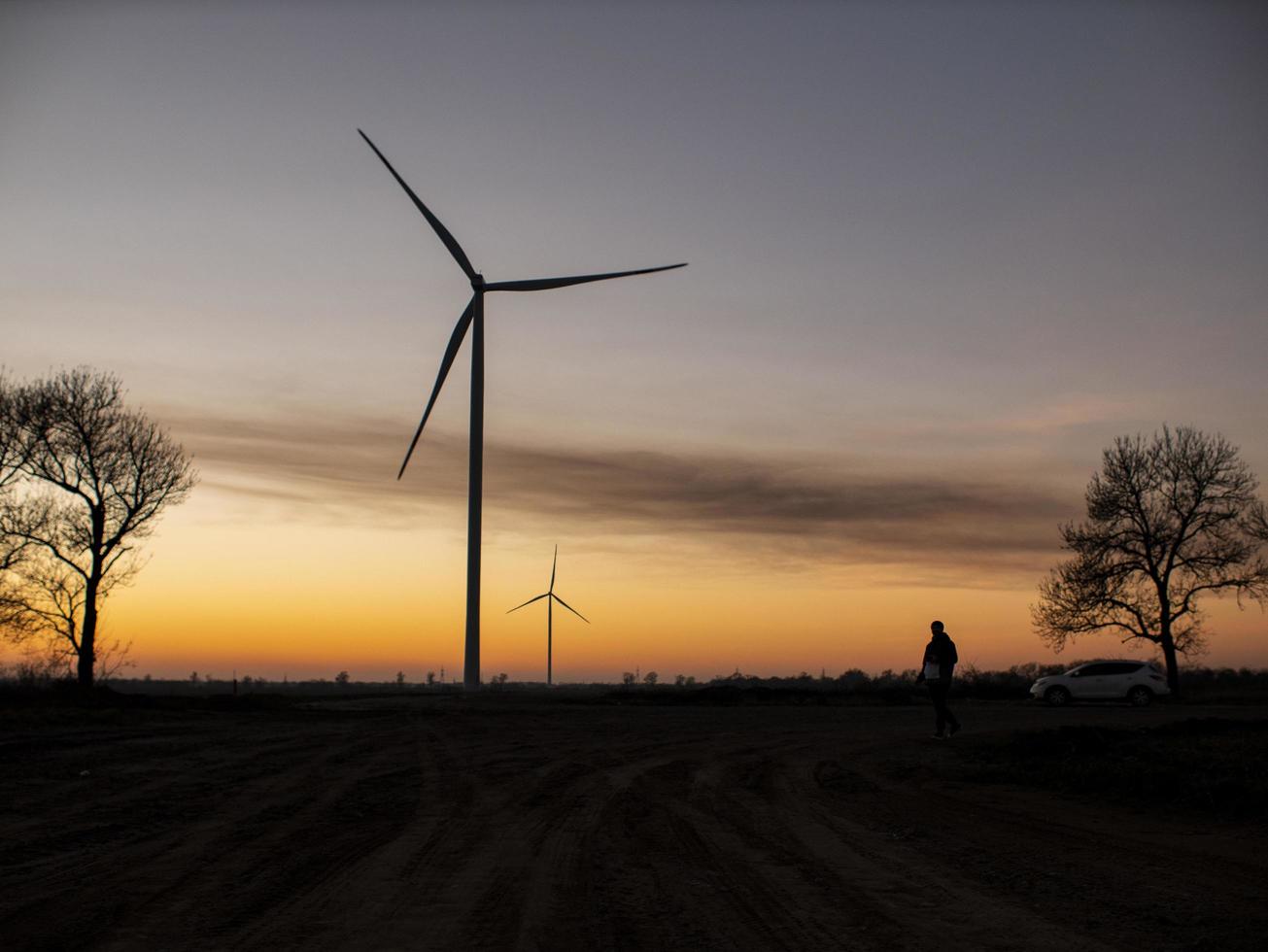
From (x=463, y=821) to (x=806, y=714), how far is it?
23.3 meters

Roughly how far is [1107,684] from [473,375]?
27312mm

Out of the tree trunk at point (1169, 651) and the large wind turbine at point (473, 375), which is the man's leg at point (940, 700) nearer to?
the large wind turbine at point (473, 375)

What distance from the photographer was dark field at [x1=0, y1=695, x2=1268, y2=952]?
21.5 ft

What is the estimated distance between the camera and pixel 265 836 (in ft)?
31.9

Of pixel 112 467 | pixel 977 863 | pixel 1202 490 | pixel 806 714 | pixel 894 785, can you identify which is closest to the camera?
pixel 977 863

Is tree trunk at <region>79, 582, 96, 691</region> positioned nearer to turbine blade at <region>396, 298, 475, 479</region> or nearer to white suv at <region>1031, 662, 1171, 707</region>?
turbine blade at <region>396, 298, 475, 479</region>

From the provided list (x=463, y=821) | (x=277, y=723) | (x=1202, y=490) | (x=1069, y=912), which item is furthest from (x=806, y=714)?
(x=1202, y=490)

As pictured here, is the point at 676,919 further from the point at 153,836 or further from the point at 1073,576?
the point at 1073,576

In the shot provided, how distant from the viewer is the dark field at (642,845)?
21.5ft

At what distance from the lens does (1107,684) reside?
133 feet

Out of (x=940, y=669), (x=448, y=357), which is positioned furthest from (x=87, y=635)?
(x=940, y=669)

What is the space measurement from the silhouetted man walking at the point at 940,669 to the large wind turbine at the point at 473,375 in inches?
809

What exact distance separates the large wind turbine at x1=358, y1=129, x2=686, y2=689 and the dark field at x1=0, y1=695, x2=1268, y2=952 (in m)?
19.3

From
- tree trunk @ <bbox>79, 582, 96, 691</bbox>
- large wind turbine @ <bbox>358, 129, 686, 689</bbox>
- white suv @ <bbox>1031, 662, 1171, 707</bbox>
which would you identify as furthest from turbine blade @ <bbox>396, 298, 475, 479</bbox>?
white suv @ <bbox>1031, 662, 1171, 707</bbox>
